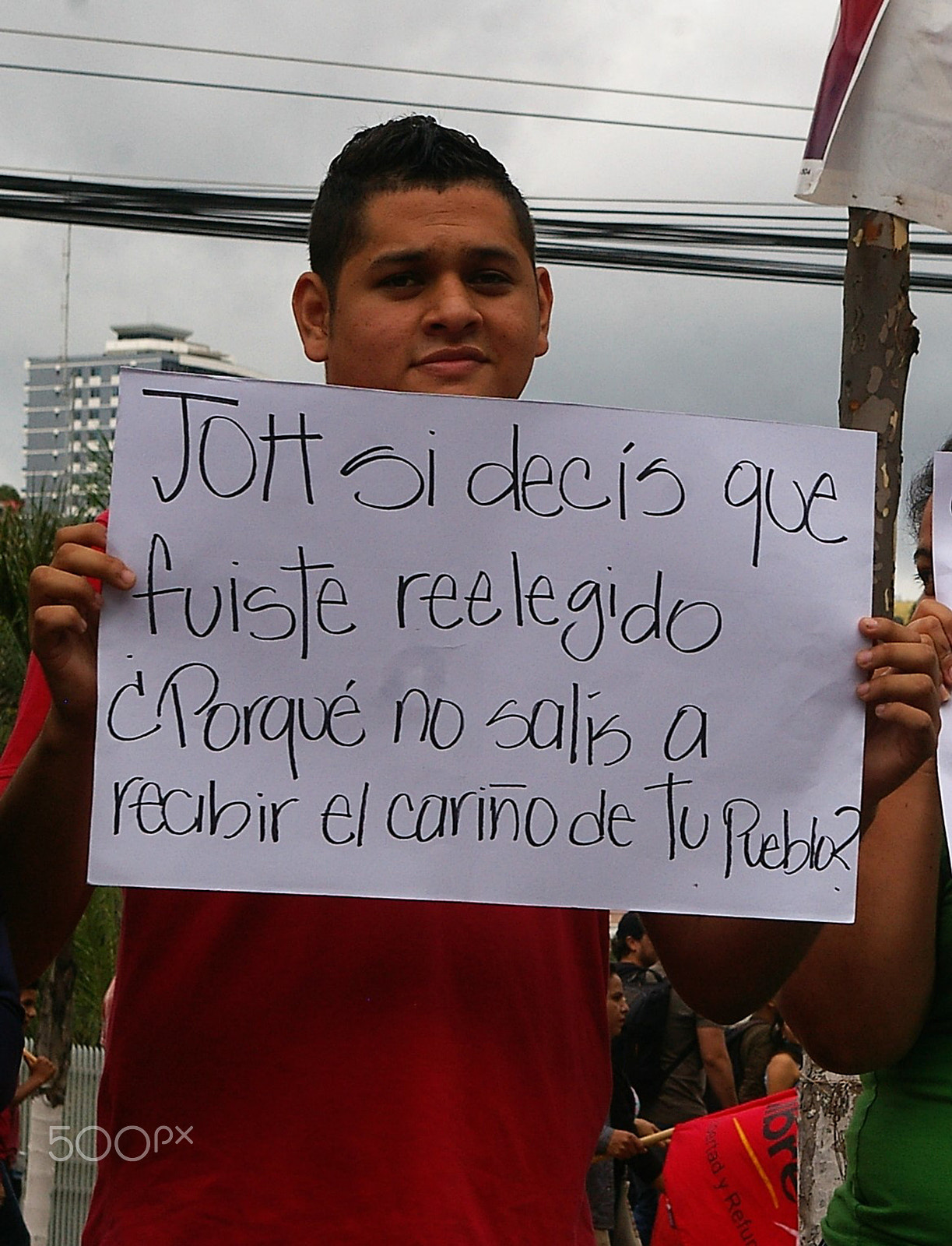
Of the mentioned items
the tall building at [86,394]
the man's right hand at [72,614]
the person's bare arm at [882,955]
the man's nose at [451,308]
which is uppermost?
the tall building at [86,394]

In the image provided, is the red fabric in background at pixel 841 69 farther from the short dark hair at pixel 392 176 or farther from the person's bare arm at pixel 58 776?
the person's bare arm at pixel 58 776

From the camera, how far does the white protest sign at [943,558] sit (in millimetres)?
1933

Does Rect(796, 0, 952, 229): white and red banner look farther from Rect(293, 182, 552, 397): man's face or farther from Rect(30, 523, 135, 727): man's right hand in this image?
Rect(30, 523, 135, 727): man's right hand

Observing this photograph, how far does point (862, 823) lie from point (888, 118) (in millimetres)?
1858

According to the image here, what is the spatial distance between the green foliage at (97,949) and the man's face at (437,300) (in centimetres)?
1030

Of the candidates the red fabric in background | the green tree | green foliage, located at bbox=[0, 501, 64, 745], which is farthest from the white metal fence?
the red fabric in background

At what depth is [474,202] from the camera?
1842mm

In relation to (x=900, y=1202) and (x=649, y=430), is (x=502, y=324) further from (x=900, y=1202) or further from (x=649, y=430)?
(x=900, y=1202)

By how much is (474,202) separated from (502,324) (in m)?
0.16

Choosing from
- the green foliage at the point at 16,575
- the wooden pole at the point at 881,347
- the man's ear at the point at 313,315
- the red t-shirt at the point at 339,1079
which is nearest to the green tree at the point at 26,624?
the green foliage at the point at 16,575

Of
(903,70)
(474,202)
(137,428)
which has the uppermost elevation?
(903,70)

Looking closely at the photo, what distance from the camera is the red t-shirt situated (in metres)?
1.57

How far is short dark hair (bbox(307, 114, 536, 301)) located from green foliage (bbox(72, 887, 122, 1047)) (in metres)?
10.2

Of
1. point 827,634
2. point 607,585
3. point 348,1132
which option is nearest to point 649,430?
point 607,585
